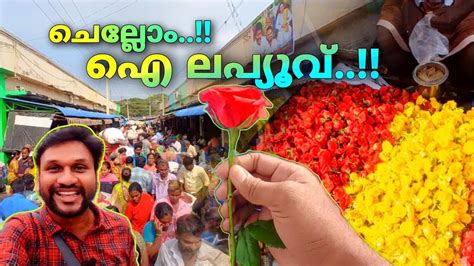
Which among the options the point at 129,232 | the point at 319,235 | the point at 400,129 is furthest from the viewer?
the point at 400,129

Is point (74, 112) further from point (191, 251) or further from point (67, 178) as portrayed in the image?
point (191, 251)

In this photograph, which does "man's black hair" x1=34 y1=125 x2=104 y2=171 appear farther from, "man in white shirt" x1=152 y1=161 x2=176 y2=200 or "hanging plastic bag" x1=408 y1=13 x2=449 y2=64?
"hanging plastic bag" x1=408 y1=13 x2=449 y2=64

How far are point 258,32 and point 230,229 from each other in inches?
46.5

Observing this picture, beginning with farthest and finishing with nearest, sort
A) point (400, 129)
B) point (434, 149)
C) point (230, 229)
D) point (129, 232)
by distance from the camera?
point (400, 129) → point (434, 149) → point (129, 232) → point (230, 229)

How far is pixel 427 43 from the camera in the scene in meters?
2.12

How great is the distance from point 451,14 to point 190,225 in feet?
4.84

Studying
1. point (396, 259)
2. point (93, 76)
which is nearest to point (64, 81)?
point (93, 76)

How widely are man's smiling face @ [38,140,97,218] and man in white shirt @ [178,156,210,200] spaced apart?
70 centimetres

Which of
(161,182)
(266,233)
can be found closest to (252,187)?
(266,233)

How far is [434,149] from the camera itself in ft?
6.47

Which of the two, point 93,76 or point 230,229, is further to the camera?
point 93,76

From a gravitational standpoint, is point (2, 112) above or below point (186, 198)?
above

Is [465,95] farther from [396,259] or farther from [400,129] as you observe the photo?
[396,259]

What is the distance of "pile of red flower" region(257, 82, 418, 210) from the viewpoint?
6.96ft
